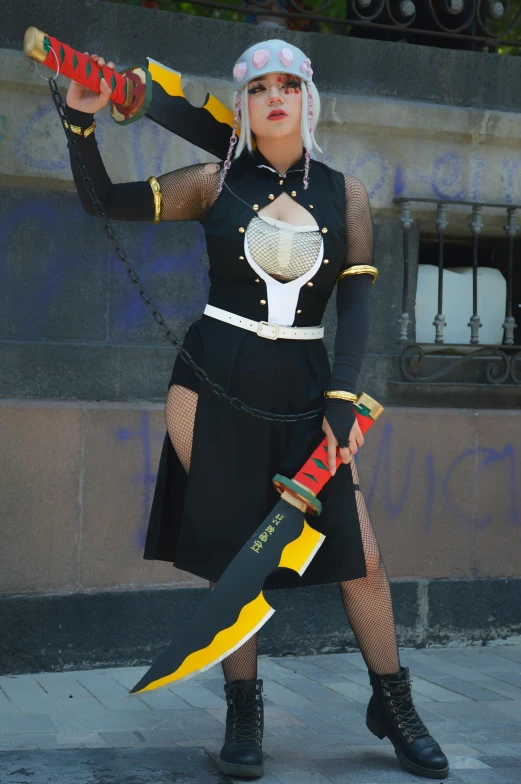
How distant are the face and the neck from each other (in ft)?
0.14

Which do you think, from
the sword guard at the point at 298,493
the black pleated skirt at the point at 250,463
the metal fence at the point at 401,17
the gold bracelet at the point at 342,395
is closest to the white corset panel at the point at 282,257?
the black pleated skirt at the point at 250,463

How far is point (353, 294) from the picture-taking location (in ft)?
11.3

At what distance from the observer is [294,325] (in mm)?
3385

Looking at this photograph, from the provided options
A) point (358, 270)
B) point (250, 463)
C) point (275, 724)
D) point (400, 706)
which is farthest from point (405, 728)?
point (358, 270)

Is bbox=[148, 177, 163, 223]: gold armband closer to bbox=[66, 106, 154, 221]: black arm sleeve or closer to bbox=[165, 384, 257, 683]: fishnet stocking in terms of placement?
bbox=[66, 106, 154, 221]: black arm sleeve

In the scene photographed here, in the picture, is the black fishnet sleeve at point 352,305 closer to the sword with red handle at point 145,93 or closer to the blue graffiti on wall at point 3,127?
the sword with red handle at point 145,93

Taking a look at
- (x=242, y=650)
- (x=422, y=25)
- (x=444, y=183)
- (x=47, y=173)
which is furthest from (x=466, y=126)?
(x=242, y=650)

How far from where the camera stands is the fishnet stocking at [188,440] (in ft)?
11.1

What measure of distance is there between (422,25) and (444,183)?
0.93 m

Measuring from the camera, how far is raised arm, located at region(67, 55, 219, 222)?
3.16 metres

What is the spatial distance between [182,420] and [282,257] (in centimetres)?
59

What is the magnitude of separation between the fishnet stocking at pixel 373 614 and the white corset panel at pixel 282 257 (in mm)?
754

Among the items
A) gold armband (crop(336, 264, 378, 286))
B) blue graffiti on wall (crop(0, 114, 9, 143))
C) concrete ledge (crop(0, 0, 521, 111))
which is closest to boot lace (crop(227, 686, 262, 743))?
gold armband (crop(336, 264, 378, 286))

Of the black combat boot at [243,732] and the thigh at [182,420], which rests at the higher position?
the thigh at [182,420]
